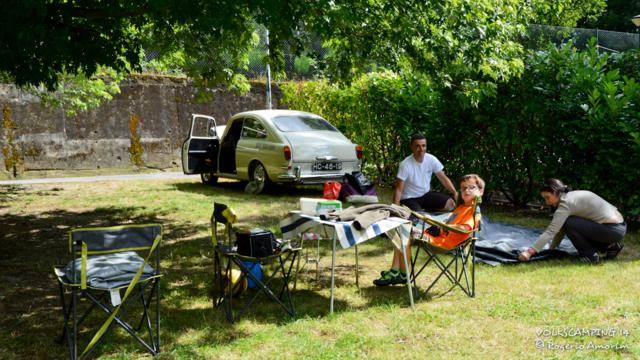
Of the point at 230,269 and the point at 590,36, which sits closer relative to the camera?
the point at 230,269

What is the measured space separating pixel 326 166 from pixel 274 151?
108 centimetres

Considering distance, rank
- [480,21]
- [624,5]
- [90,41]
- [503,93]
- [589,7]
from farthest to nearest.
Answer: [624,5] → [589,7] → [503,93] → [480,21] → [90,41]

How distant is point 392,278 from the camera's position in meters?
5.79


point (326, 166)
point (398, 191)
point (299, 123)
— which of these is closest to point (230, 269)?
point (398, 191)

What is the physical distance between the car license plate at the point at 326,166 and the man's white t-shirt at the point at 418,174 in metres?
4.20

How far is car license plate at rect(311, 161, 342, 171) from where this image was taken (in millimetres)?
11984

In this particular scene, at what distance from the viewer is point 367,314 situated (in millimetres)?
5043

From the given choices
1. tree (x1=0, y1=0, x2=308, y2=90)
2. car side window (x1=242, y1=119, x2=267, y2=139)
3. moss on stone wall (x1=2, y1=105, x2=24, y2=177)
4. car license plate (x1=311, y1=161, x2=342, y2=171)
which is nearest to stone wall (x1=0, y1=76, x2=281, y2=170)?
moss on stone wall (x1=2, y1=105, x2=24, y2=177)

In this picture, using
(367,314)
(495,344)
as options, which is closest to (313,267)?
(367,314)

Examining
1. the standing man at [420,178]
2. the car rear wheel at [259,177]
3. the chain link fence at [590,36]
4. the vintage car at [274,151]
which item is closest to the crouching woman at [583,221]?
the standing man at [420,178]

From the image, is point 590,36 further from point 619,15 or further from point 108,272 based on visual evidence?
point 108,272

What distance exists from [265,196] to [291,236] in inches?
262

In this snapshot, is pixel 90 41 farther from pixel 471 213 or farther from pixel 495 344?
pixel 495 344

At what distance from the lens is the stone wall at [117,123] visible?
16.0 metres
